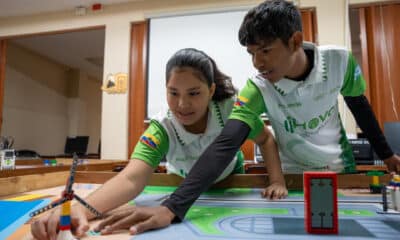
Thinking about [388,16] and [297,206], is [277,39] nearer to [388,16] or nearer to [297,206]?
[297,206]

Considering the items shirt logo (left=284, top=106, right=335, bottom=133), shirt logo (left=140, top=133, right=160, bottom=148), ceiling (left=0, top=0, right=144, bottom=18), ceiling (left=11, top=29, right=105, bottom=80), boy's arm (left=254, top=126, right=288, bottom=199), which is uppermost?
ceiling (left=0, top=0, right=144, bottom=18)

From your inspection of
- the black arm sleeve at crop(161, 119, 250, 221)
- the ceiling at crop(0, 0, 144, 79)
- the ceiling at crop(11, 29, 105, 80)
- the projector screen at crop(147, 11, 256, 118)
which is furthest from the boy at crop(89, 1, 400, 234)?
the ceiling at crop(11, 29, 105, 80)

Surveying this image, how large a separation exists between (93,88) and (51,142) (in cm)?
155

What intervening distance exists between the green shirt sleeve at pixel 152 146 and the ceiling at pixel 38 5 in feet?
8.42

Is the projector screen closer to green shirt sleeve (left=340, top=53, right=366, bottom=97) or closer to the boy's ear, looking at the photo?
green shirt sleeve (left=340, top=53, right=366, bottom=97)

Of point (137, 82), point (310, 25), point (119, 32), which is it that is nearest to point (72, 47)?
point (119, 32)

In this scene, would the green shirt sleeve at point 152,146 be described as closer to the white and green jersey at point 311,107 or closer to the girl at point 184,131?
the girl at point 184,131

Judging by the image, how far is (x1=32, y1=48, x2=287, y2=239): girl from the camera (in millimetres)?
717

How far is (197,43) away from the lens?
9.26 ft

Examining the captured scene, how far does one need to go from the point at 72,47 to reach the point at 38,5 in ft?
4.35

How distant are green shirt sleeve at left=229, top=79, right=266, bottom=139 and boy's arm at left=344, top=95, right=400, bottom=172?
1.09ft

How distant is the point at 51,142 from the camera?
5.09 m

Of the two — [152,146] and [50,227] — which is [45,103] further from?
[50,227]

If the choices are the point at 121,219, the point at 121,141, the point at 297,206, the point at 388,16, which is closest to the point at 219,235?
the point at 121,219
